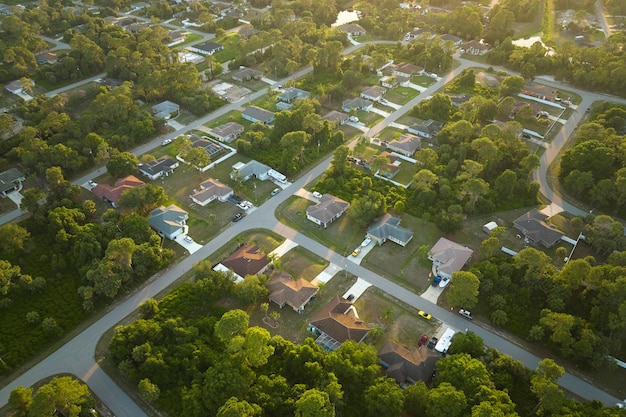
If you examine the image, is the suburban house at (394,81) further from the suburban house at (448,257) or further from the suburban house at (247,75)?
the suburban house at (448,257)

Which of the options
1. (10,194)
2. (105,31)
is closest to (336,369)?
(10,194)

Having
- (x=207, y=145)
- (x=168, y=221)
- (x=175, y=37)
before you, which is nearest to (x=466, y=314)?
(x=168, y=221)

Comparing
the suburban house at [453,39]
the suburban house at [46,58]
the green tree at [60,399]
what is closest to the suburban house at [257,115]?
the green tree at [60,399]

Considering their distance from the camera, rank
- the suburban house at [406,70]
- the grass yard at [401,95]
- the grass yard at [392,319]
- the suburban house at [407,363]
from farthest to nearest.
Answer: the suburban house at [406,70], the grass yard at [401,95], the grass yard at [392,319], the suburban house at [407,363]

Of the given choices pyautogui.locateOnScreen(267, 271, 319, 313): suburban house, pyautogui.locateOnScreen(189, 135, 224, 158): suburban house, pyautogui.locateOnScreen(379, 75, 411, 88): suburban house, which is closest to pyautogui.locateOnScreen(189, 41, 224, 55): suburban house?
pyautogui.locateOnScreen(189, 135, 224, 158): suburban house

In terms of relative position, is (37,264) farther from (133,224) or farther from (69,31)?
(69,31)

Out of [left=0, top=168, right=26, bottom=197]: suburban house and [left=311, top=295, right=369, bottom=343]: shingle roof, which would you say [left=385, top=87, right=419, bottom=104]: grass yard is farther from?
[left=0, top=168, right=26, bottom=197]: suburban house
